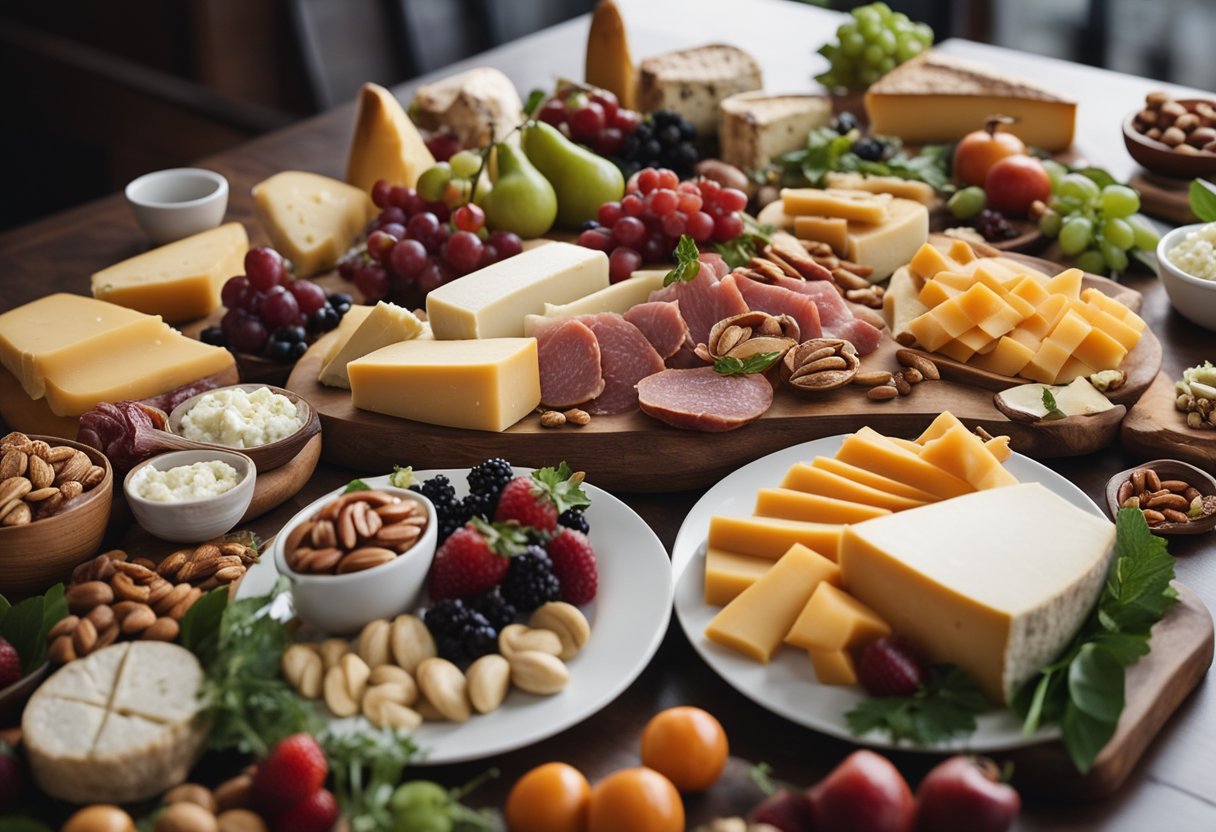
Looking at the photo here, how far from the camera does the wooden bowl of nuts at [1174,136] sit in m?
2.41

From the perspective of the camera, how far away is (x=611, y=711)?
133cm

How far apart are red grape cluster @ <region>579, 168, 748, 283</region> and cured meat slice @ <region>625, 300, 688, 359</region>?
230 millimetres

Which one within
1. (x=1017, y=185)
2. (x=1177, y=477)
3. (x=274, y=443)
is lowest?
(x=1177, y=477)

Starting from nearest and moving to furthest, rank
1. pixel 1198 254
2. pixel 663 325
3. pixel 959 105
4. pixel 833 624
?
pixel 833 624 < pixel 663 325 < pixel 1198 254 < pixel 959 105

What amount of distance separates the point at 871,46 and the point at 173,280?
177 centimetres

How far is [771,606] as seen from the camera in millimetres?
1336

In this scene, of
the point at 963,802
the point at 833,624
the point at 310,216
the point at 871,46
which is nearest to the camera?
the point at 963,802

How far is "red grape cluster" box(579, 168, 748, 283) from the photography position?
211 centimetres

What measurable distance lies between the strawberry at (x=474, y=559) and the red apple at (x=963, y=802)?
0.54 meters

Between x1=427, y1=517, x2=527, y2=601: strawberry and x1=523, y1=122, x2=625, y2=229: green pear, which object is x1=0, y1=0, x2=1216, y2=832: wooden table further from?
x1=523, y1=122, x2=625, y2=229: green pear

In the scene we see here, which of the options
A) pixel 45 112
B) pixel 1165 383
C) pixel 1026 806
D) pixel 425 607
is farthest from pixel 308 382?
pixel 45 112

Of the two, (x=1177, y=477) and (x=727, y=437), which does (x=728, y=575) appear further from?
(x=1177, y=477)

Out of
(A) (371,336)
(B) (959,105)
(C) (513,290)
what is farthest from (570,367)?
(B) (959,105)

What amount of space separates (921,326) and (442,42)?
293 centimetres
